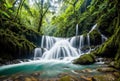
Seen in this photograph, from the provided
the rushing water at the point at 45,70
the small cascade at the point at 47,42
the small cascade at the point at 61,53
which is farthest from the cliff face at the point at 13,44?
the rushing water at the point at 45,70

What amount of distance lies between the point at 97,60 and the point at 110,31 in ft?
21.6

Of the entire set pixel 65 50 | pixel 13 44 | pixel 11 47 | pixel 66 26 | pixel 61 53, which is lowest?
pixel 61 53

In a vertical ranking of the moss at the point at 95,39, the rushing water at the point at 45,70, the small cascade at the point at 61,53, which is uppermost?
the moss at the point at 95,39

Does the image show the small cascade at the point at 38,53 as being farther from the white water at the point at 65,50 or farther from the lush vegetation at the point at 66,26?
the lush vegetation at the point at 66,26

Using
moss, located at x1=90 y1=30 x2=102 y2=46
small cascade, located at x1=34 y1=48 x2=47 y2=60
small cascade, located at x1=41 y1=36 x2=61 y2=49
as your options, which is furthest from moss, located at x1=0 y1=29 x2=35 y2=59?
moss, located at x1=90 y1=30 x2=102 y2=46

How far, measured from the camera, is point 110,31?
625 inches

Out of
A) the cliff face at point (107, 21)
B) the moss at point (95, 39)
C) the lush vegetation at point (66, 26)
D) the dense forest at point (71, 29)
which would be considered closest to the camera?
the dense forest at point (71, 29)

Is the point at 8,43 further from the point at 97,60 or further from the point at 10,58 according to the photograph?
the point at 97,60

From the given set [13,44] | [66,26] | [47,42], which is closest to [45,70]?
[13,44]

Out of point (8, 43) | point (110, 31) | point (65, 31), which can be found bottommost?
point (8, 43)

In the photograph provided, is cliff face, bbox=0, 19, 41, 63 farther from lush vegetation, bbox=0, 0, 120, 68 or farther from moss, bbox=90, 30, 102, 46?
moss, bbox=90, 30, 102, 46

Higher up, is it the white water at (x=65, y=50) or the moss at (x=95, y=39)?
the moss at (x=95, y=39)

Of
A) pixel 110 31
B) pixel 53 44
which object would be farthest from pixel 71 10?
pixel 110 31

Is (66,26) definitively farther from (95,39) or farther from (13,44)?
(13,44)
